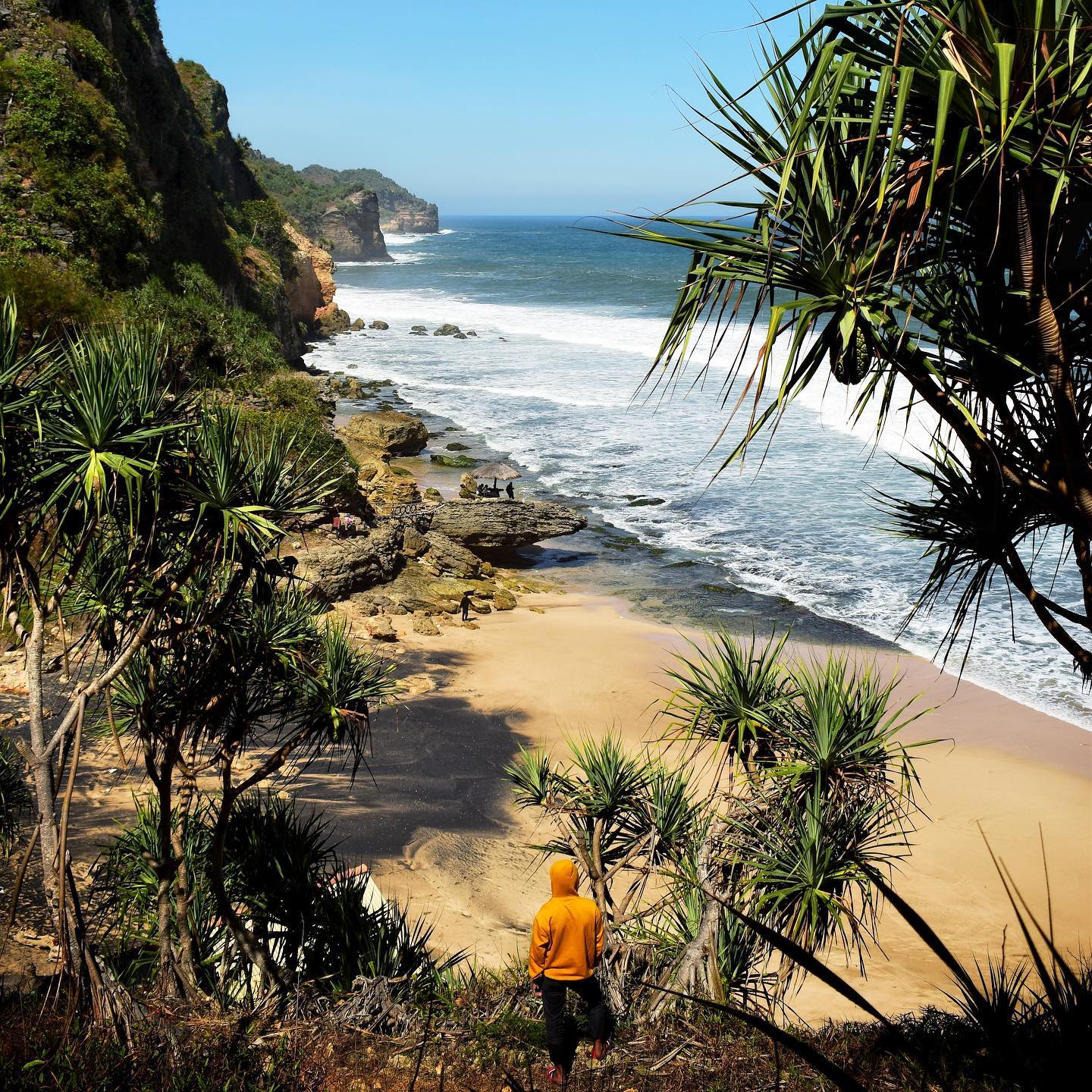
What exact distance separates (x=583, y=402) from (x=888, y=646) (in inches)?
996

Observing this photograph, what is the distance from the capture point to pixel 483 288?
94.7m

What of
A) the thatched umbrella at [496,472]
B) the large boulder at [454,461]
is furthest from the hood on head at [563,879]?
the large boulder at [454,461]

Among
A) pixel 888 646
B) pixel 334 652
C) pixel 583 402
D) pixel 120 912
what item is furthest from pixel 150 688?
pixel 583 402

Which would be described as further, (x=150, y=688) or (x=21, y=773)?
(x=21, y=773)

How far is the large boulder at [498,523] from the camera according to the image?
23141 millimetres

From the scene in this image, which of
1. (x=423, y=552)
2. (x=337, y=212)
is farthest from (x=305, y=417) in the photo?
(x=337, y=212)

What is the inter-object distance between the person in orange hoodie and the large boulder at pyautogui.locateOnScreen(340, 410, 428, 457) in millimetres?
26194

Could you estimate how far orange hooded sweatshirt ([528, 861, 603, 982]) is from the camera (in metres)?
5.64

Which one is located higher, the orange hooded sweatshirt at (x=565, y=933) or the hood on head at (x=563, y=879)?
the hood on head at (x=563, y=879)

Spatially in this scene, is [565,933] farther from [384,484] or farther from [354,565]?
[384,484]

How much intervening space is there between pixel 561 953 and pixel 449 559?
53.7 ft

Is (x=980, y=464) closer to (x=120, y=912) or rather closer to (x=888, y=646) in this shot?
(x=120, y=912)

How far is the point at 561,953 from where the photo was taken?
568cm

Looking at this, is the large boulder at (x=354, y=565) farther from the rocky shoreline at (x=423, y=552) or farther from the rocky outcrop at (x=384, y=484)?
the rocky outcrop at (x=384, y=484)
